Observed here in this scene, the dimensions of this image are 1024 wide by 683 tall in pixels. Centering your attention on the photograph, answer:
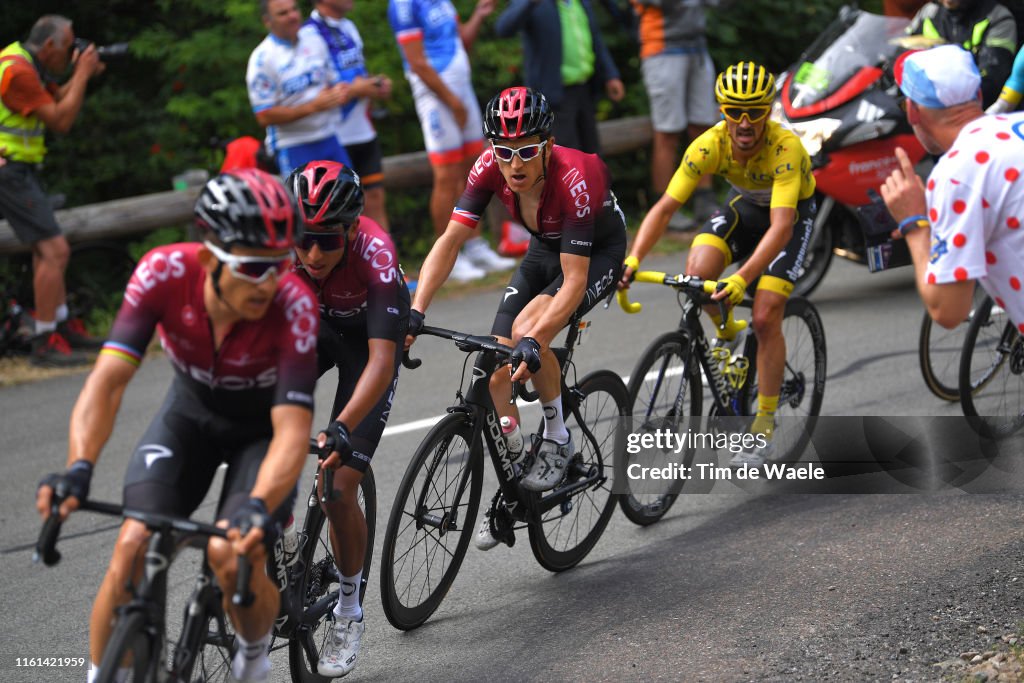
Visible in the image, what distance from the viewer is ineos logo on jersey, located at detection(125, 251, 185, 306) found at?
13.1 ft

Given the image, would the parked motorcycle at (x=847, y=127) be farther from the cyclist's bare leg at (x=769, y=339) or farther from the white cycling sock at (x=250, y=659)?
the white cycling sock at (x=250, y=659)

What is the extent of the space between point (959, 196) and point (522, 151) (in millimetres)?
1994

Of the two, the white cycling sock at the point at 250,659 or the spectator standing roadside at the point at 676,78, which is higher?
the spectator standing roadside at the point at 676,78

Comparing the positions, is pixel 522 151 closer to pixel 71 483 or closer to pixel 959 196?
pixel 959 196

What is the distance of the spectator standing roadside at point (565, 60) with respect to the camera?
11.3 metres

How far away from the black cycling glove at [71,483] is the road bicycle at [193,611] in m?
0.04

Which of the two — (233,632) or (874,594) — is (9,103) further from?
(874,594)

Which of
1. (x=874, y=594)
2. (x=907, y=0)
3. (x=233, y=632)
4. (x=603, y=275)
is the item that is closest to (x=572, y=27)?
(x=907, y=0)

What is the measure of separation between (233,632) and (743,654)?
196 centimetres

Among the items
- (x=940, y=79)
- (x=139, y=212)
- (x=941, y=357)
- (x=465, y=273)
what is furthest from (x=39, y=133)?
(x=940, y=79)

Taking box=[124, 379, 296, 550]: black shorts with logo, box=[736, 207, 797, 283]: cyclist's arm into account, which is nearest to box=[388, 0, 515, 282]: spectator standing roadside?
box=[736, 207, 797, 283]: cyclist's arm

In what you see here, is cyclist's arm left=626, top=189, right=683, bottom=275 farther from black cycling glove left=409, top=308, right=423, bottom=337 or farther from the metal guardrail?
the metal guardrail

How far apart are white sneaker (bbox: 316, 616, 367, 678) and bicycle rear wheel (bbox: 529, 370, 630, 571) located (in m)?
1.15

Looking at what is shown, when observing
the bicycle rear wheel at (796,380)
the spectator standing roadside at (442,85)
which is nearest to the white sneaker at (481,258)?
the spectator standing roadside at (442,85)
